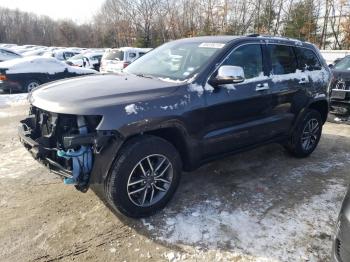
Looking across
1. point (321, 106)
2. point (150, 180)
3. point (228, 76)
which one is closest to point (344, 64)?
point (321, 106)

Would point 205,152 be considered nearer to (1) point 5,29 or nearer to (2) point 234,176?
(2) point 234,176

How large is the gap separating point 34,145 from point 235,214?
2.16m

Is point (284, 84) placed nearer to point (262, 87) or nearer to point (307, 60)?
point (262, 87)

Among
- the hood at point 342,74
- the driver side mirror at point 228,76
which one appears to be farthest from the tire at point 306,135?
the hood at point 342,74

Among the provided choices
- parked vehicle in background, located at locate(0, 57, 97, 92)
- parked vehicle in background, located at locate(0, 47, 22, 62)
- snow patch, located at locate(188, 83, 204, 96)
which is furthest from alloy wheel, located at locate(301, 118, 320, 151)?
parked vehicle in background, located at locate(0, 47, 22, 62)

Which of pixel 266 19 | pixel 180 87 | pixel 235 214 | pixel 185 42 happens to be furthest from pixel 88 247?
pixel 266 19

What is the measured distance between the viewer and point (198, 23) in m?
37.4

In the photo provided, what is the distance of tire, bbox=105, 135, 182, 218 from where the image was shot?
321 cm

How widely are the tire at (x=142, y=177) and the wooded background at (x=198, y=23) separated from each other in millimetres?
21601

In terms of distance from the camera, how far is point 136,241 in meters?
3.22

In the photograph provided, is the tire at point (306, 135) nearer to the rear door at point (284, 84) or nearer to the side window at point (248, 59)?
the rear door at point (284, 84)

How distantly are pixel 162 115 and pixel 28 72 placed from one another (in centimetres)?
915

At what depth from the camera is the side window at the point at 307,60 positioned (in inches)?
202

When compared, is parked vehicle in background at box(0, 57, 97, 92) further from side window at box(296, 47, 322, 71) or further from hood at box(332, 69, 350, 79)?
side window at box(296, 47, 322, 71)
